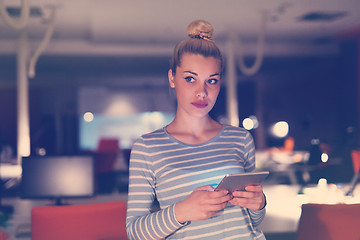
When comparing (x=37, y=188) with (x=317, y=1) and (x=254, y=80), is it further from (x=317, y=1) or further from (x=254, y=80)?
(x=254, y=80)

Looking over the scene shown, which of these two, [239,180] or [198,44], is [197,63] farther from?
[239,180]

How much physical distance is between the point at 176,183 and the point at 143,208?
144mm

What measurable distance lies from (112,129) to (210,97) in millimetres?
14888

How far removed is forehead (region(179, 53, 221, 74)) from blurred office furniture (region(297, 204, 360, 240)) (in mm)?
898

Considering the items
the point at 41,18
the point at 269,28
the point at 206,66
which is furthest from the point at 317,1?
the point at 206,66

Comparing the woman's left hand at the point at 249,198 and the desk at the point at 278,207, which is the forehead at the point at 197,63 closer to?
the woman's left hand at the point at 249,198

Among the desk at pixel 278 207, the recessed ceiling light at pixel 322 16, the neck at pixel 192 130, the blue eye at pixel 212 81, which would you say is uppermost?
the recessed ceiling light at pixel 322 16

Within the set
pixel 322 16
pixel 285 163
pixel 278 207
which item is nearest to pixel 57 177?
pixel 278 207

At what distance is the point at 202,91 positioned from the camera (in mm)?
1394

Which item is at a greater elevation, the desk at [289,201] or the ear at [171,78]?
the ear at [171,78]

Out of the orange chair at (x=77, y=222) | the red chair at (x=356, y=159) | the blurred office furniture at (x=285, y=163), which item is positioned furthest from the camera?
the blurred office furniture at (x=285, y=163)

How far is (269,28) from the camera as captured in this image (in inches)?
401

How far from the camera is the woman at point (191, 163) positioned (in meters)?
1.33

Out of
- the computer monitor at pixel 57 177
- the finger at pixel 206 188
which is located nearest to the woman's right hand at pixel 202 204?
the finger at pixel 206 188
